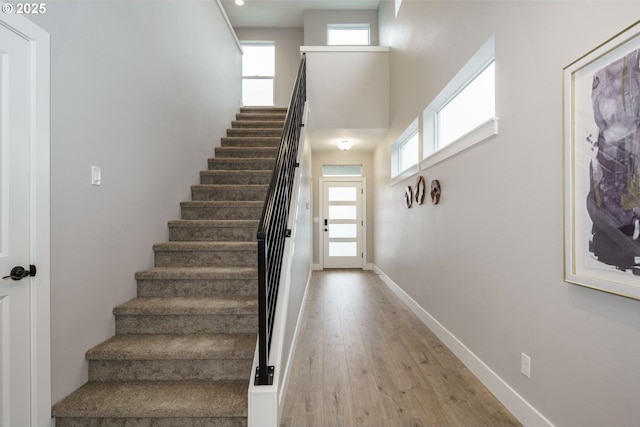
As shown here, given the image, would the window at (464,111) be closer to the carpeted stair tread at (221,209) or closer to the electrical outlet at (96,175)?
the carpeted stair tread at (221,209)

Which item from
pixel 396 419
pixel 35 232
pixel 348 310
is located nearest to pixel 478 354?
pixel 396 419

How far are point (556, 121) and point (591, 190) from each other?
40 cm

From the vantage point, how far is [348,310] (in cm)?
401

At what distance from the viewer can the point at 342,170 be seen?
23.8 feet

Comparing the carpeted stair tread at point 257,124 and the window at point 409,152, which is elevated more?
the carpeted stair tread at point 257,124

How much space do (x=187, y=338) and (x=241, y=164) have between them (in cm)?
235

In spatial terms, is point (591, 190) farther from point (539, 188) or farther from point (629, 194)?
point (539, 188)

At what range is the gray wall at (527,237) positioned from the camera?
50.6 inches

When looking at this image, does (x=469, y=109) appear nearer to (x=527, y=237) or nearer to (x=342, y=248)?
(x=527, y=237)

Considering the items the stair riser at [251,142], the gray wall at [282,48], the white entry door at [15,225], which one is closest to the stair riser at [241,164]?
the stair riser at [251,142]

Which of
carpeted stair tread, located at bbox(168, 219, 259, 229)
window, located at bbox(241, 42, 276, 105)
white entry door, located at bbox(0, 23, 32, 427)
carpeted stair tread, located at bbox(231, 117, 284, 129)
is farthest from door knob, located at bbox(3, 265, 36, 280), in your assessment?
window, located at bbox(241, 42, 276, 105)

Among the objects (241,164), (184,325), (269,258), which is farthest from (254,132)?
(269,258)

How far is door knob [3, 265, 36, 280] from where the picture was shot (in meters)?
1.50

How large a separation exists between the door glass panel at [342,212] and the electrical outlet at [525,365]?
5.46 meters
